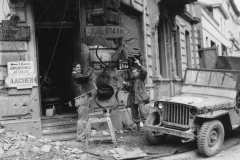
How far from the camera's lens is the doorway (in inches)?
355

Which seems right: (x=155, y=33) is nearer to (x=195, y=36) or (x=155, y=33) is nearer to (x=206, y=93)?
(x=206, y=93)

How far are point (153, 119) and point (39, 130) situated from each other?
2957 millimetres

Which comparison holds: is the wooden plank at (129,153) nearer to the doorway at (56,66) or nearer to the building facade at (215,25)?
the doorway at (56,66)

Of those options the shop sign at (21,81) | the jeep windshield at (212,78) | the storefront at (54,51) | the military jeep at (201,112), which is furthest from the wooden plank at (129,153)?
the shop sign at (21,81)

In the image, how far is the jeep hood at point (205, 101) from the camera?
622 centimetres

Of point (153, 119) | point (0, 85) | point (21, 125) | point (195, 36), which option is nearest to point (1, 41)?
point (0, 85)

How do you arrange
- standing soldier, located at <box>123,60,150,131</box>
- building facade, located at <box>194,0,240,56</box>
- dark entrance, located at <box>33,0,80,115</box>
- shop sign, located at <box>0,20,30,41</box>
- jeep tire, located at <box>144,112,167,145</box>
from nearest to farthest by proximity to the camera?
jeep tire, located at <box>144,112,167,145</box>, shop sign, located at <box>0,20,30,41</box>, standing soldier, located at <box>123,60,150,131</box>, dark entrance, located at <box>33,0,80,115</box>, building facade, located at <box>194,0,240,56</box>

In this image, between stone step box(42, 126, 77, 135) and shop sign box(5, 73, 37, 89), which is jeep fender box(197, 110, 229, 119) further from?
shop sign box(5, 73, 37, 89)

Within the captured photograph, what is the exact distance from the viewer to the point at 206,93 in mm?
7238

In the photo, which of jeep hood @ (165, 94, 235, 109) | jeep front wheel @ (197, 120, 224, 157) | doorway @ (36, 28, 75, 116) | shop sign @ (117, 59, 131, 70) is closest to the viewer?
jeep front wheel @ (197, 120, 224, 157)

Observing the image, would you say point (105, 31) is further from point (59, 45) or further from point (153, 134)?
point (153, 134)

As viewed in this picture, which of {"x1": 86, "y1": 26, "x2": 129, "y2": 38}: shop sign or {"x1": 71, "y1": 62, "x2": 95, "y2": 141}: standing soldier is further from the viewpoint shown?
{"x1": 86, "y1": 26, "x2": 129, "y2": 38}: shop sign

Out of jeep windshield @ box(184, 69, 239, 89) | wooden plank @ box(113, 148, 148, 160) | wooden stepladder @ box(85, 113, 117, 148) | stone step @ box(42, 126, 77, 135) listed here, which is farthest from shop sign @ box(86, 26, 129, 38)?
wooden plank @ box(113, 148, 148, 160)

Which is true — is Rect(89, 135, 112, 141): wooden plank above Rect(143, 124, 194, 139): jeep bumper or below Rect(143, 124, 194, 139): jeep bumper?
below
